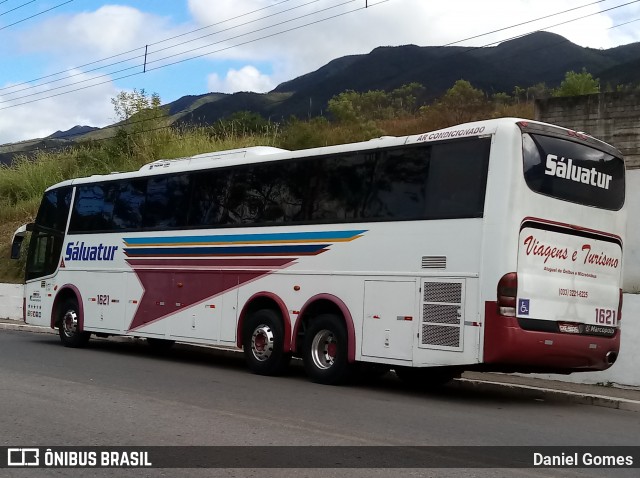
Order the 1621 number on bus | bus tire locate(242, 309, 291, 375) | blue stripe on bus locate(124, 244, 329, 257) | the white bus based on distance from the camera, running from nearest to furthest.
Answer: the white bus, the 1621 number on bus, blue stripe on bus locate(124, 244, 329, 257), bus tire locate(242, 309, 291, 375)

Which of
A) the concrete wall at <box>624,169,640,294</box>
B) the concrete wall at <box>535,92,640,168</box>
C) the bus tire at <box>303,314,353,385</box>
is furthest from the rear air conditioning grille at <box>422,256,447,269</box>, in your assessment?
the concrete wall at <box>535,92,640,168</box>

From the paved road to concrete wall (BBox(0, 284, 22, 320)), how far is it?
41.2 feet

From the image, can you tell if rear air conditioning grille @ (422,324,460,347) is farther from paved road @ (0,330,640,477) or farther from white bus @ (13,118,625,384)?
paved road @ (0,330,640,477)

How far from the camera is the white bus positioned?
441 inches

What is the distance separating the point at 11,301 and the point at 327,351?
16.7 metres

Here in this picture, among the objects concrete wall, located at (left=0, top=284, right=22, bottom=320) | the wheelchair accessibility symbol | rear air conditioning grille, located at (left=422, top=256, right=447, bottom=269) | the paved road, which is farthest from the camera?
concrete wall, located at (left=0, top=284, right=22, bottom=320)

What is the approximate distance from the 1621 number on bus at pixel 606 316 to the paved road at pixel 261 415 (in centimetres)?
122

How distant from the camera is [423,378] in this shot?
14.0m

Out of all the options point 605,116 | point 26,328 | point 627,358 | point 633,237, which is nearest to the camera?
point 627,358

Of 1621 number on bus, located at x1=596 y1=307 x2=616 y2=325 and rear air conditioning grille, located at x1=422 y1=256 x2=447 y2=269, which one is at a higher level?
rear air conditioning grille, located at x1=422 y1=256 x2=447 y2=269

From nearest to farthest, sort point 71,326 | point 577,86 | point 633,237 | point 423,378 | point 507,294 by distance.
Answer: point 507,294, point 423,378, point 633,237, point 71,326, point 577,86

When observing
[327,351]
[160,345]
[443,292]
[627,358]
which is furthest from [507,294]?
[160,345]

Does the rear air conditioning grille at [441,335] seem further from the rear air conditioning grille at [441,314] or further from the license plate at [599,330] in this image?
the license plate at [599,330]

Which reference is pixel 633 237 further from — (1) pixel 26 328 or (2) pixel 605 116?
(1) pixel 26 328
